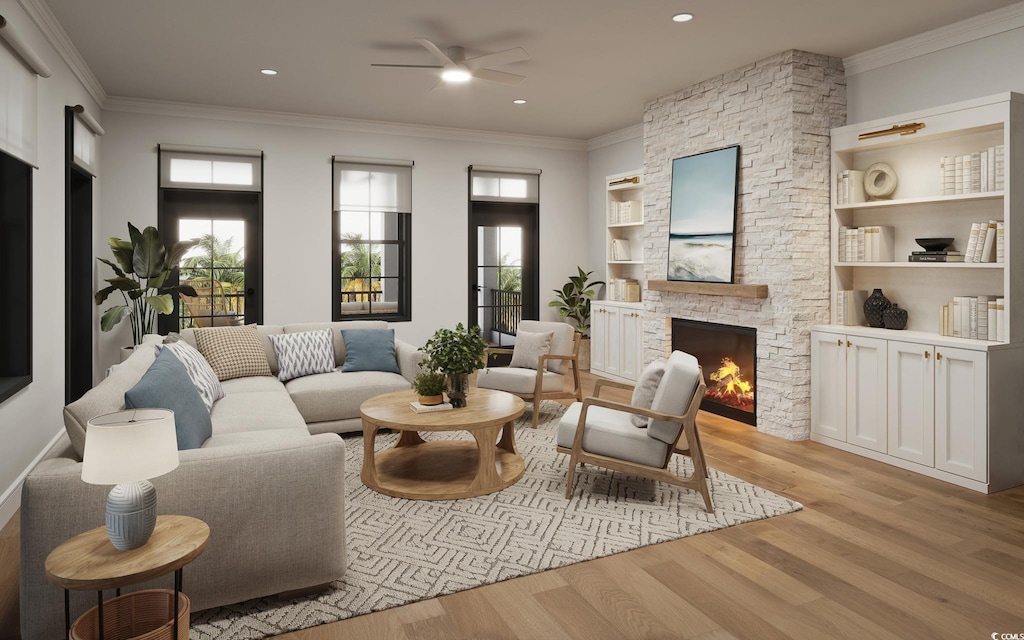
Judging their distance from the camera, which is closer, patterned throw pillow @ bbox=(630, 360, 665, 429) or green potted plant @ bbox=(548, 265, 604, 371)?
patterned throw pillow @ bbox=(630, 360, 665, 429)

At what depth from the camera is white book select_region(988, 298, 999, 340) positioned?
3791mm

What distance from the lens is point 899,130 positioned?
4.25 meters

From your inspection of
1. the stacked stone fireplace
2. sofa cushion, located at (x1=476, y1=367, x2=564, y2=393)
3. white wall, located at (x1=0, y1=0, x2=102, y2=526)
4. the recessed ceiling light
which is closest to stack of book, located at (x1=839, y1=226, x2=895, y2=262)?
the stacked stone fireplace

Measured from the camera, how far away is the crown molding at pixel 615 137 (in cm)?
720

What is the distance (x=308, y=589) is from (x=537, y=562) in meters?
0.95

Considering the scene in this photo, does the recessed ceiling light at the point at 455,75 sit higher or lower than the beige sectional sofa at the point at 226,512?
higher

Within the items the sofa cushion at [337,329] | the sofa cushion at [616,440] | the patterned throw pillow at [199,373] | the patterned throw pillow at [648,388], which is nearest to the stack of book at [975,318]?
the patterned throw pillow at [648,388]

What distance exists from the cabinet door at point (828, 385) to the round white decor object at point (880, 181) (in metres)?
1.04

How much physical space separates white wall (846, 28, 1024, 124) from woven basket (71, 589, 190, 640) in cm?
503

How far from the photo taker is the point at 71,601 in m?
2.11

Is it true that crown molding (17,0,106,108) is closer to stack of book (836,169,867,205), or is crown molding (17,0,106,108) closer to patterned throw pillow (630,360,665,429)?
patterned throw pillow (630,360,665,429)

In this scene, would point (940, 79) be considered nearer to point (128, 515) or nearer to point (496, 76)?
point (496, 76)

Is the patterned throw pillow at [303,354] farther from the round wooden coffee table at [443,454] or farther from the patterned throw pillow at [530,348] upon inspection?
the patterned throw pillow at [530,348]

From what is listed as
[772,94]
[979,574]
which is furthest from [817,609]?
[772,94]
